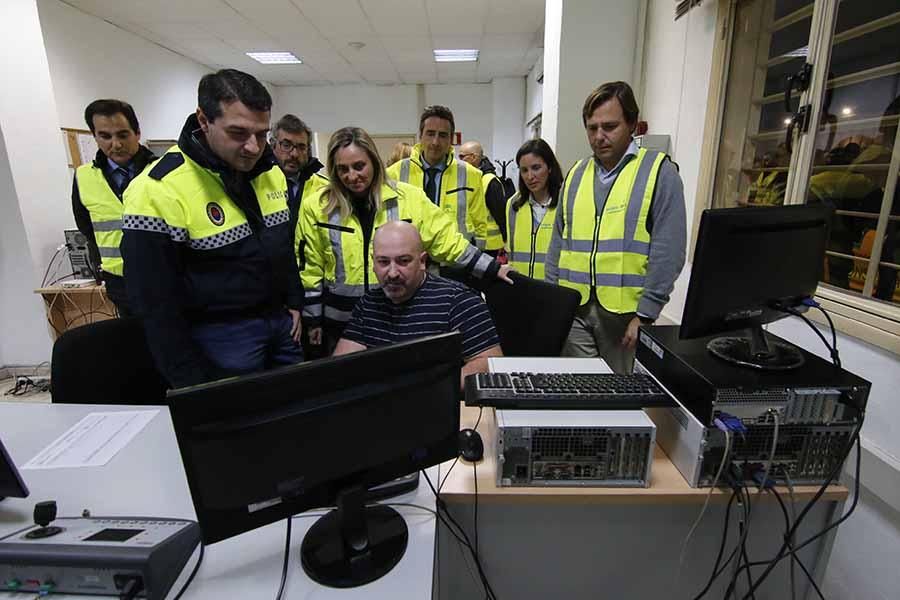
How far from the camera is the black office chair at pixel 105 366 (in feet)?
4.67

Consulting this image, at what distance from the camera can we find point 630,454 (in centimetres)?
101

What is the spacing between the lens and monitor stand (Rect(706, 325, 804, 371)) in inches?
40.3

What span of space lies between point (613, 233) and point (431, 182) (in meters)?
1.22

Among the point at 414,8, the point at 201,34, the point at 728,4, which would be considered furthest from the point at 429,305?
the point at 201,34

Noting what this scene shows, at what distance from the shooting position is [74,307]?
3336 millimetres

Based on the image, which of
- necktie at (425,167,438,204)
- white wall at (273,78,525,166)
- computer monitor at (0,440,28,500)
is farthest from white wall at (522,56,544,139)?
computer monitor at (0,440,28,500)

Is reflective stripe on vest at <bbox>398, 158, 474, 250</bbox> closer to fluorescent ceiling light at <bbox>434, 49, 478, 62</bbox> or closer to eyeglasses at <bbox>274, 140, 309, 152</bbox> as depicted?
eyeglasses at <bbox>274, 140, 309, 152</bbox>

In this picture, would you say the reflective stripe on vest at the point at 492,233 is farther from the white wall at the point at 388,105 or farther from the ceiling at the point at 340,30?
the white wall at the point at 388,105

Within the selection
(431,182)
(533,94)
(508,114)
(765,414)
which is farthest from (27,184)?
(508,114)

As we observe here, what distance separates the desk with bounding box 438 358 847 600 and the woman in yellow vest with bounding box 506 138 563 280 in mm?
1548

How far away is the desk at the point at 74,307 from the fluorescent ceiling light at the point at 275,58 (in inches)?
168

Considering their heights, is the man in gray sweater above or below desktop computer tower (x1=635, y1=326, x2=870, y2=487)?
above

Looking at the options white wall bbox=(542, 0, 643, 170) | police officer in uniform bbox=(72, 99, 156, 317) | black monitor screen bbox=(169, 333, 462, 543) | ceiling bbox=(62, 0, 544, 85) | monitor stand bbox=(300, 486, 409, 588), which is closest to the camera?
black monitor screen bbox=(169, 333, 462, 543)

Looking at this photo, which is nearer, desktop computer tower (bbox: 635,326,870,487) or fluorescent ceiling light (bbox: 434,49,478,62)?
desktop computer tower (bbox: 635,326,870,487)
